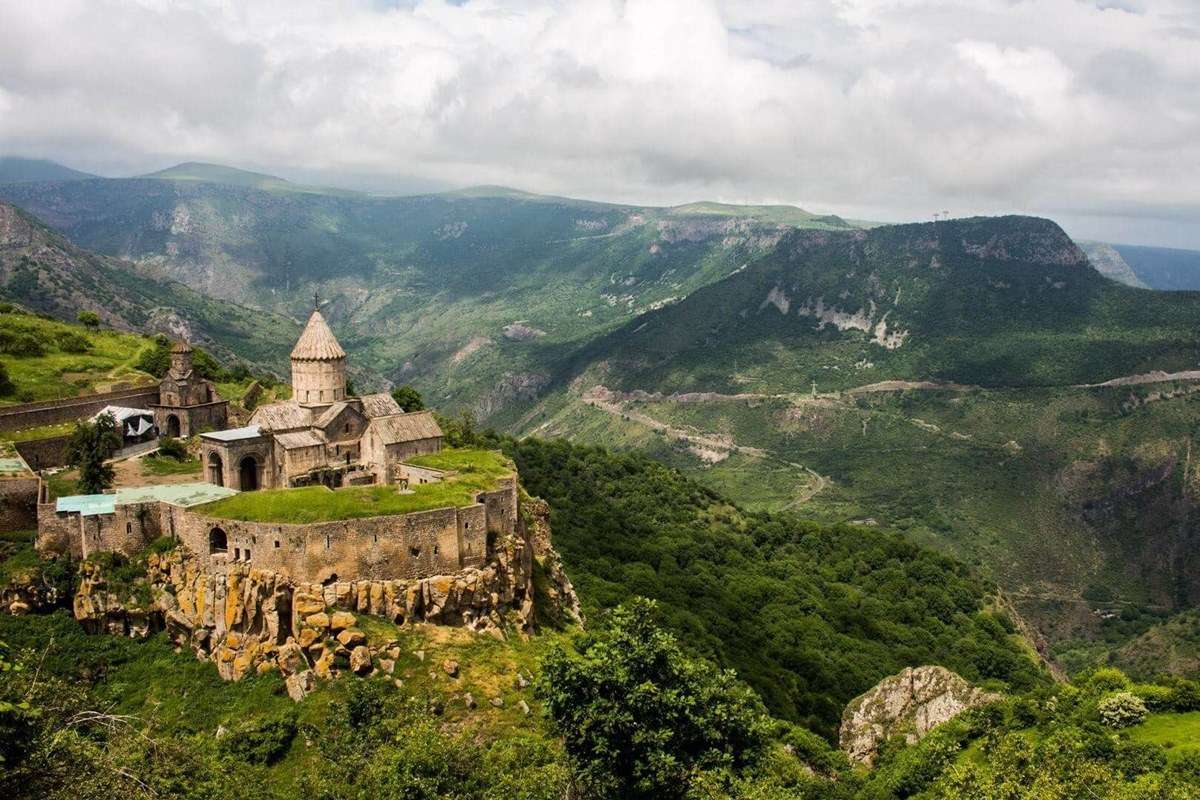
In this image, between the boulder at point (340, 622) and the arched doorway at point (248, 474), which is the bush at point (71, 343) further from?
the boulder at point (340, 622)

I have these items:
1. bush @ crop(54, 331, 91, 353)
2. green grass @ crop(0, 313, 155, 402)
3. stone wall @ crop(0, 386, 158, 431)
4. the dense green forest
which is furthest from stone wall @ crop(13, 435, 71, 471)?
the dense green forest

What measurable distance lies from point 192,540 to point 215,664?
5.95m

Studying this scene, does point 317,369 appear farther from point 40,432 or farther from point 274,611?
point 274,611

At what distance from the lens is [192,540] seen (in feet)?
135

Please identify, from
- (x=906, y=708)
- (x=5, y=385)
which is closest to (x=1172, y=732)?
(x=906, y=708)

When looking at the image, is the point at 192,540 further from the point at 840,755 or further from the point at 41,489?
the point at 840,755

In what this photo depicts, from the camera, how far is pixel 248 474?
4941cm

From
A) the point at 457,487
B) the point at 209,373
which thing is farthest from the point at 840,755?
the point at 209,373

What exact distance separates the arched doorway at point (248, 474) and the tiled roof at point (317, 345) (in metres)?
8.15

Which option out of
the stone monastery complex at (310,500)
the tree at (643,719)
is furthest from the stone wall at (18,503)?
the tree at (643,719)

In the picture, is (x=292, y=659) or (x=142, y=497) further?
(x=142, y=497)

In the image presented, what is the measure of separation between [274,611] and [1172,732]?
1708 inches

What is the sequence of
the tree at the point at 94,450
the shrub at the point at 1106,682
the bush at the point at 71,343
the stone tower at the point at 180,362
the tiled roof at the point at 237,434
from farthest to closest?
the bush at the point at 71,343, the stone tower at the point at 180,362, the shrub at the point at 1106,682, the tiled roof at the point at 237,434, the tree at the point at 94,450

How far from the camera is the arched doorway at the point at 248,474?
1922 inches
